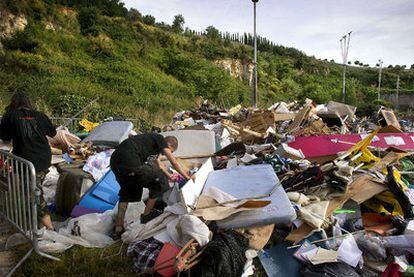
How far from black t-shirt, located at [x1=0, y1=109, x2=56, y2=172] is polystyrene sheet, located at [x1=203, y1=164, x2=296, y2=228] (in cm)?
192

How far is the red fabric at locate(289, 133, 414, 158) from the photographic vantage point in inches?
266

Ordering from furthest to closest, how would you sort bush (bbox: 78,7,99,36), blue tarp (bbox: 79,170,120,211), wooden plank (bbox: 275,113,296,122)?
bush (bbox: 78,7,99,36) < wooden plank (bbox: 275,113,296,122) < blue tarp (bbox: 79,170,120,211)

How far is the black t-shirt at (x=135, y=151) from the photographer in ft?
14.4

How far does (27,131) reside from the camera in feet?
14.6

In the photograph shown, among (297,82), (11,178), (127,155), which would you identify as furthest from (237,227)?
(297,82)

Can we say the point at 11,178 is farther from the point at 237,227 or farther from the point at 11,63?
the point at 11,63

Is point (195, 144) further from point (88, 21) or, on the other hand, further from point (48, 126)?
point (88, 21)

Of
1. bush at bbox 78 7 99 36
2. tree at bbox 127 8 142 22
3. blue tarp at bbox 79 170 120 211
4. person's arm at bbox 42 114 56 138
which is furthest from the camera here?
tree at bbox 127 8 142 22

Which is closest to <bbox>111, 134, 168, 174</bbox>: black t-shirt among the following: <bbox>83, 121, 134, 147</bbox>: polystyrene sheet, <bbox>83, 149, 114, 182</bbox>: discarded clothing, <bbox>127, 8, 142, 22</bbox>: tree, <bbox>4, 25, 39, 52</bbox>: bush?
<bbox>83, 149, 114, 182</bbox>: discarded clothing

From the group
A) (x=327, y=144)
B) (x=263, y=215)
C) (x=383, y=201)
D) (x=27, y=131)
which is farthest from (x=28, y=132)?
(x=327, y=144)

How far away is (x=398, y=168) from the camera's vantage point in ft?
19.7

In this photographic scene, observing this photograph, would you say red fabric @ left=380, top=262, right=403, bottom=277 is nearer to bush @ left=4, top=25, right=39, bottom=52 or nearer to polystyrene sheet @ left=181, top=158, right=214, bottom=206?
polystyrene sheet @ left=181, top=158, right=214, bottom=206

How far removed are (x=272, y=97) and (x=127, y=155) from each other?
1225 inches

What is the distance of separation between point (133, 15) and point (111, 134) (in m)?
29.2
